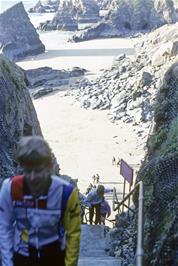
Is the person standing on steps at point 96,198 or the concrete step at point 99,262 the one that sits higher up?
the concrete step at point 99,262

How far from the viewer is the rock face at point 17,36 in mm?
52750

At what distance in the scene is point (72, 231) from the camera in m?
3.56

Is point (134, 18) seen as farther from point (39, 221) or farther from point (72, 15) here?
point (39, 221)

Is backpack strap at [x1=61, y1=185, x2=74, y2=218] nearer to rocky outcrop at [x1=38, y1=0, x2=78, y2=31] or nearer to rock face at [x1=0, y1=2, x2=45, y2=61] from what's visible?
rock face at [x1=0, y1=2, x2=45, y2=61]

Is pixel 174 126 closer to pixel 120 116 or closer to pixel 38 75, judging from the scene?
pixel 120 116

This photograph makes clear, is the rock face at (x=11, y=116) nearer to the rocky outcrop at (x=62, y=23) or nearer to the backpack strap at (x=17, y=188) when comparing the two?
the backpack strap at (x=17, y=188)

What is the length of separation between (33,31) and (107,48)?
8.59 metres

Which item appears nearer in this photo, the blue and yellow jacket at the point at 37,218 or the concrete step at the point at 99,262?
the blue and yellow jacket at the point at 37,218

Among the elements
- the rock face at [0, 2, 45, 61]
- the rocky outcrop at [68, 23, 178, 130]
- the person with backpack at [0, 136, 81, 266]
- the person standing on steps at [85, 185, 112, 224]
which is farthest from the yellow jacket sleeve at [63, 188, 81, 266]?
the rock face at [0, 2, 45, 61]

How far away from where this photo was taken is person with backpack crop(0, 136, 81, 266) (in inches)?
135

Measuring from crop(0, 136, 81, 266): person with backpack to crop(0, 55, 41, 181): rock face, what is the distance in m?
5.43

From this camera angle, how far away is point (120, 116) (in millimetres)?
29219

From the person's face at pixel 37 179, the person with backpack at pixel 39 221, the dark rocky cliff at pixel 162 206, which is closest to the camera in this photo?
the person's face at pixel 37 179

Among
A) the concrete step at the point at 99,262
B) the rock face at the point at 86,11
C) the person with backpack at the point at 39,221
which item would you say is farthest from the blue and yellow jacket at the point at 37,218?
the rock face at the point at 86,11
